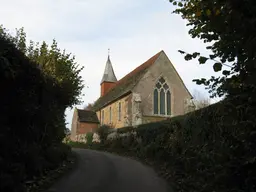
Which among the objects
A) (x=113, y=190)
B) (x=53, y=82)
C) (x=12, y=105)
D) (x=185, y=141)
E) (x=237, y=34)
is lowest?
(x=113, y=190)

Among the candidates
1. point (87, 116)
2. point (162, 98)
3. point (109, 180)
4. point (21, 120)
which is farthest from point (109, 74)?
point (21, 120)

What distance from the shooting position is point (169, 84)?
3834 centimetres

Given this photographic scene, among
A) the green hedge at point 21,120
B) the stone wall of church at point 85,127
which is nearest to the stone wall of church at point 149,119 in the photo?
the stone wall of church at point 85,127

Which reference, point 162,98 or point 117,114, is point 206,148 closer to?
point 162,98

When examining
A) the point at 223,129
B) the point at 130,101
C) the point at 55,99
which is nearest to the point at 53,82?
the point at 55,99

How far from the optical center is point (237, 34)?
5.62m

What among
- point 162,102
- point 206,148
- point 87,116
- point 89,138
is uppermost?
point 162,102

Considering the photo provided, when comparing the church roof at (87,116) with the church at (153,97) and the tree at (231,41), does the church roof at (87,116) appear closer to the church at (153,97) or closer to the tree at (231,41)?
the church at (153,97)

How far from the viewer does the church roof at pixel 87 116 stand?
48606 mm

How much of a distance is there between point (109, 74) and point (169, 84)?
23.8 meters

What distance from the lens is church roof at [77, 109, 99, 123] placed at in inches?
1914

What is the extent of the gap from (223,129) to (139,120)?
2437cm

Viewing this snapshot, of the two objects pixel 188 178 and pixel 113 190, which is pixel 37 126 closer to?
pixel 113 190

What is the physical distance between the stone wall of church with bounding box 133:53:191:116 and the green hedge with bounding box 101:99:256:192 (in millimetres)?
14308
